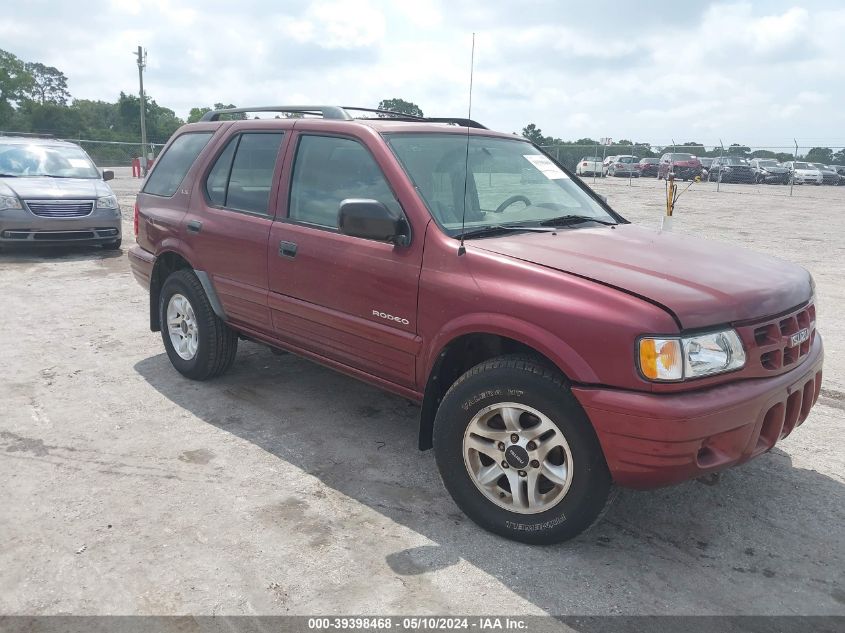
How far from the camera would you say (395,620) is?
254 cm

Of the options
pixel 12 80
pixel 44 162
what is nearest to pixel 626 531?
pixel 44 162

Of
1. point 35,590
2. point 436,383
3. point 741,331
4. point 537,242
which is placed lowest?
point 35,590

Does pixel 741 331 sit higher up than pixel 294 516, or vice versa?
pixel 741 331

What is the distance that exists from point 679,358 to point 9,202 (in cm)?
983

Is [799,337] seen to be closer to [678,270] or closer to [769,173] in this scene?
[678,270]

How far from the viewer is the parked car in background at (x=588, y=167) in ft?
123

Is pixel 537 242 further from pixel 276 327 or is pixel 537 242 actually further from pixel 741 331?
pixel 276 327

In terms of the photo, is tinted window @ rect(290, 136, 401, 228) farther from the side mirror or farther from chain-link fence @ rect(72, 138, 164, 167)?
chain-link fence @ rect(72, 138, 164, 167)

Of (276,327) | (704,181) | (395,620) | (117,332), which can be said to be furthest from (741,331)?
(704,181)

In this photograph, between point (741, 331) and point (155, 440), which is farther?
point (155, 440)

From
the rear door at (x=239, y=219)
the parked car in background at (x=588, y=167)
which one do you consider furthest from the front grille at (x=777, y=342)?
the parked car in background at (x=588, y=167)

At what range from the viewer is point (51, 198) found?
9.80 metres

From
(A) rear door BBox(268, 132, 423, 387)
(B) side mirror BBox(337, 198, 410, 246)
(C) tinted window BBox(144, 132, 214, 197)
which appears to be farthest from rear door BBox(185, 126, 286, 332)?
(B) side mirror BBox(337, 198, 410, 246)

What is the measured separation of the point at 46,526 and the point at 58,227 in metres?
7.83
